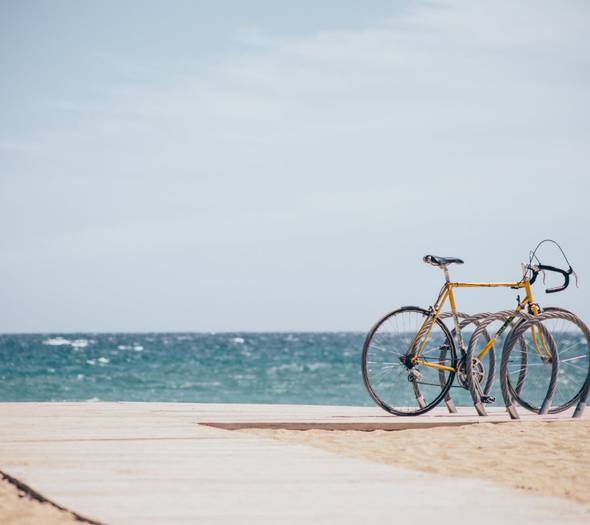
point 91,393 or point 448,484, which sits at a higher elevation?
point 448,484

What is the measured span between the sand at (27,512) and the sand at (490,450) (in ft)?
6.95

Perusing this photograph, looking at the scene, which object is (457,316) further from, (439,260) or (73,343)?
(73,343)

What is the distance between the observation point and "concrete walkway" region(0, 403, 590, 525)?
3770 mm

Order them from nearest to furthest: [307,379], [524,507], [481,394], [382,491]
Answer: [524,507], [382,491], [481,394], [307,379]

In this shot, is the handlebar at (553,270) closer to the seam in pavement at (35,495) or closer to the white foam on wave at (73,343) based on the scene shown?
the seam in pavement at (35,495)

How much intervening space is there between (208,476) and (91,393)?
87.5ft

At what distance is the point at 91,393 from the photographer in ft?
99.7

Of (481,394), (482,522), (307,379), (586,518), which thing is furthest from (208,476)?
(307,379)

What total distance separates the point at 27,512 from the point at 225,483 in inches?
34.9

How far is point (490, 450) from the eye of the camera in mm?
6031

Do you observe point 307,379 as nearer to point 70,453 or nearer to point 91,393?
point 91,393

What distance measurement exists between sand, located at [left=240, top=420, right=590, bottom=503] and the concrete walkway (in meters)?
0.49

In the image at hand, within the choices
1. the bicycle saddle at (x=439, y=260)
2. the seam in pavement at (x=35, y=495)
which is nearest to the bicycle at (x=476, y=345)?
the bicycle saddle at (x=439, y=260)

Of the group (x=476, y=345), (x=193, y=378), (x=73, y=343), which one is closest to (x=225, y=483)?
(x=476, y=345)
